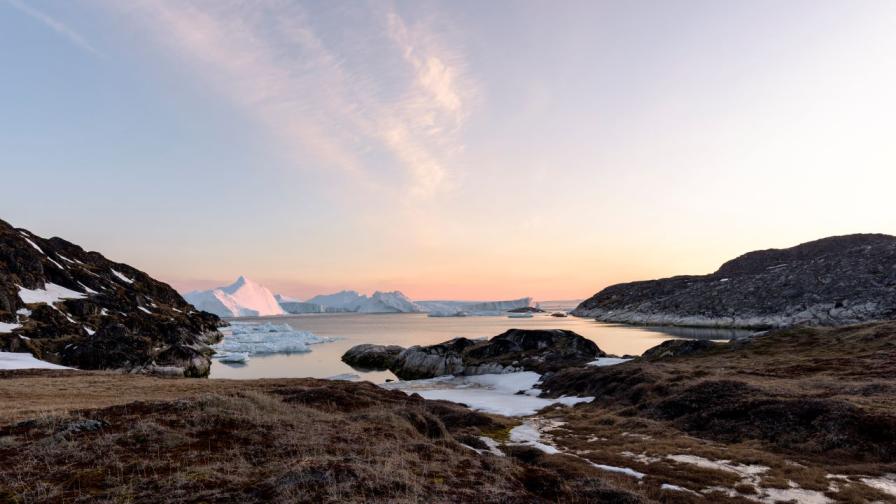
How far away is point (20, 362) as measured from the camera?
45125mm

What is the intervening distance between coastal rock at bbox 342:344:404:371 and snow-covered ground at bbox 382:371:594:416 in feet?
56.0

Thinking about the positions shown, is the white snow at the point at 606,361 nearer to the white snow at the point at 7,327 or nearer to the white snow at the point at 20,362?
the white snow at the point at 20,362

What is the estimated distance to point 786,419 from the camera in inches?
839

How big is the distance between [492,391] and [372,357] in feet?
108

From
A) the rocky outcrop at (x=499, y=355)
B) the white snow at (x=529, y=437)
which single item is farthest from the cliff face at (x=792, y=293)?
the white snow at (x=529, y=437)

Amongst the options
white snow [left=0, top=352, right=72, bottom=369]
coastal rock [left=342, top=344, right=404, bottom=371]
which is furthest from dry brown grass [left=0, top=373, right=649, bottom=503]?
coastal rock [left=342, top=344, right=404, bottom=371]

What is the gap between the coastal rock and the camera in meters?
72.4

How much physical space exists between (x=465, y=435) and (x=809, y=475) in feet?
41.2

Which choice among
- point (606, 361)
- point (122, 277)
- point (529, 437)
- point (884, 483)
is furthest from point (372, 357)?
point (122, 277)

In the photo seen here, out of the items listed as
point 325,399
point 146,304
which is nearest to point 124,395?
point 325,399

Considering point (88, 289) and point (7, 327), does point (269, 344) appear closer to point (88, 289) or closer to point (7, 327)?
point (88, 289)

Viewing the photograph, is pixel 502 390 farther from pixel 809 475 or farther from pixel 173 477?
pixel 173 477

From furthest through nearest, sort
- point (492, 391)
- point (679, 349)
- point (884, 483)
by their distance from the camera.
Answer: point (679, 349) → point (492, 391) → point (884, 483)

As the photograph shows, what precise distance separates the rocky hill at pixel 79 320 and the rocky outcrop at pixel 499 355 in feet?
94.7
